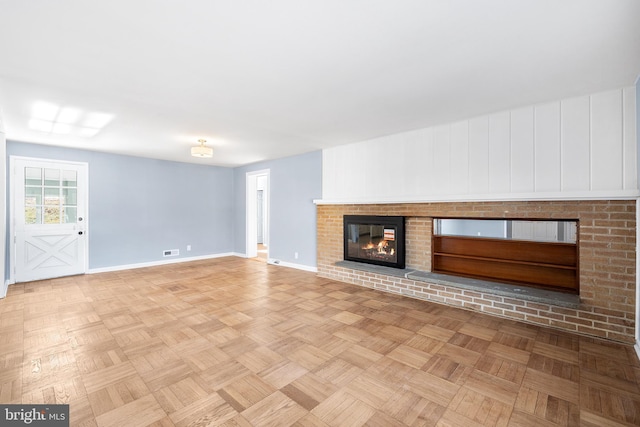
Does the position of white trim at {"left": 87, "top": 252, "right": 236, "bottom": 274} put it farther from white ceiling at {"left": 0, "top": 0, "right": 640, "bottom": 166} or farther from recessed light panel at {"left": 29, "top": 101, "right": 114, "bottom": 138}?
white ceiling at {"left": 0, "top": 0, "right": 640, "bottom": 166}

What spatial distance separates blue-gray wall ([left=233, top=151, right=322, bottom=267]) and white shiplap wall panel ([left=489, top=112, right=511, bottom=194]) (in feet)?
9.41

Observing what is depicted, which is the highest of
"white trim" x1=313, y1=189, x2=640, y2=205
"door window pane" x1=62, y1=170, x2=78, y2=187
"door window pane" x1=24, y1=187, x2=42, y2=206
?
"door window pane" x1=62, y1=170, x2=78, y2=187

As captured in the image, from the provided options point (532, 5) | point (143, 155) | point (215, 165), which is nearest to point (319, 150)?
point (215, 165)

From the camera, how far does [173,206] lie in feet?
21.3

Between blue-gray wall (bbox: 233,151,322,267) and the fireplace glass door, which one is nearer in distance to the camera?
the fireplace glass door

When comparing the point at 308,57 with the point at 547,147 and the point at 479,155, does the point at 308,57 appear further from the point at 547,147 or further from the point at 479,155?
the point at 547,147

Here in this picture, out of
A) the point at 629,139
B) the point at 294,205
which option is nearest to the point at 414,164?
the point at 629,139

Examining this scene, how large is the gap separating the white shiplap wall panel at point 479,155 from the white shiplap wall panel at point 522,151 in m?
0.26

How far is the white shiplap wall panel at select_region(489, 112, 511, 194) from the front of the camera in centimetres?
329

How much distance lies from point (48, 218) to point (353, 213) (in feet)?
17.2

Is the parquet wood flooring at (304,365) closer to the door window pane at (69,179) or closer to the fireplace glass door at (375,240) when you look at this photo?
the fireplace glass door at (375,240)

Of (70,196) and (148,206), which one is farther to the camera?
(148,206)

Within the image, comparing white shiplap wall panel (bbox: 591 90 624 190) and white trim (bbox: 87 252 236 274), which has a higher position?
white shiplap wall panel (bbox: 591 90 624 190)

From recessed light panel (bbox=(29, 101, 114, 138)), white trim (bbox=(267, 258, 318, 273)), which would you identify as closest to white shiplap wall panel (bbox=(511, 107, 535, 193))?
white trim (bbox=(267, 258, 318, 273))
